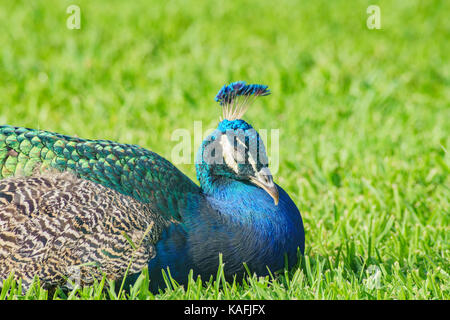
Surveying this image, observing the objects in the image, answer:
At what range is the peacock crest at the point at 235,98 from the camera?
3.71 metres

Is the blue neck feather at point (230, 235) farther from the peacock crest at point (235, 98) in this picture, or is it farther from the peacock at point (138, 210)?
the peacock crest at point (235, 98)

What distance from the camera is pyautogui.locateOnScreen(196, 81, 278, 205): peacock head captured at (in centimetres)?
357

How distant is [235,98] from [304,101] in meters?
3.14

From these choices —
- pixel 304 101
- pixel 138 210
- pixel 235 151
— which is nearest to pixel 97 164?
pixel 138 210

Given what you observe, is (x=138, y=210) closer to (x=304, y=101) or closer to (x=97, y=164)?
(x=97, y=164)

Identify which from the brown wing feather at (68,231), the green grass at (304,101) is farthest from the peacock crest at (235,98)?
the green grass at (304,101)

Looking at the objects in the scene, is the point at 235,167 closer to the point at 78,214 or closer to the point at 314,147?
the point at 78,214

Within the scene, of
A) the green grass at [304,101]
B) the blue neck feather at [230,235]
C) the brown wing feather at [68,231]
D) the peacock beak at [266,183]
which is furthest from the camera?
the green grass at [304,101]

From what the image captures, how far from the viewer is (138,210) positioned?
3.41 meters

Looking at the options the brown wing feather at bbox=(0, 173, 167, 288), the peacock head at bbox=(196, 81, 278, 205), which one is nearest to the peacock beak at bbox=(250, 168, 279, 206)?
the peacock head at bbox=(196, 81, 278, 205)

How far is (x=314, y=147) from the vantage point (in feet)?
19.1

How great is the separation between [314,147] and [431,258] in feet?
6.55

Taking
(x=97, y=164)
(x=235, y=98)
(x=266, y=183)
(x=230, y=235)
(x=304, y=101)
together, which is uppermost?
(x=304, y=101)
